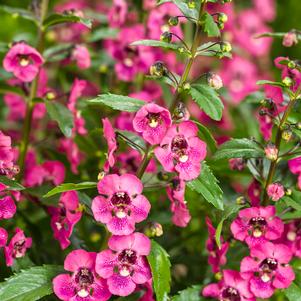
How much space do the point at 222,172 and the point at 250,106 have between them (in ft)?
4.68

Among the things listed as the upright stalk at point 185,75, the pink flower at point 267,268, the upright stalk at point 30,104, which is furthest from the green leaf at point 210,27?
the upright stalk at point 30,104

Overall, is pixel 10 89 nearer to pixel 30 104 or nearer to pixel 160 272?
pixel 30 104

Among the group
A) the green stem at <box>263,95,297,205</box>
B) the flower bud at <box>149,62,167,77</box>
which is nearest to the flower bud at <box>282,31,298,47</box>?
the green stem at <box>263,95,297,205</box>

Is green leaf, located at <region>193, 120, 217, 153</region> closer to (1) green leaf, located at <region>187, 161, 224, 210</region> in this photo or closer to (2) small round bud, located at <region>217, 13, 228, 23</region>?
(1) green leaf, located at <region>187, 161, 224, 210</region>

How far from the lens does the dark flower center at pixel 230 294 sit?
75.9 inches

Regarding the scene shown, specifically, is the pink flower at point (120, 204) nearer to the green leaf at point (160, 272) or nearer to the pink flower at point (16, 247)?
the green leaf at point (160, 272)

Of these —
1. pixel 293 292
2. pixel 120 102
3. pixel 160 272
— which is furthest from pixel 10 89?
pixel 293 292

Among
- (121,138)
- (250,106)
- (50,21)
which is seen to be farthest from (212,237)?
(250,106)

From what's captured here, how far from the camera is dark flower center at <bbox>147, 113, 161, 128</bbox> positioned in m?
1.73

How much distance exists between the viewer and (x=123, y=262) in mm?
1788

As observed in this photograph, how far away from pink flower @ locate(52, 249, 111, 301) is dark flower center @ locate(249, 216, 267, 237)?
46 centimetres

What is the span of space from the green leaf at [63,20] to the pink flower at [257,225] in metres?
0.83

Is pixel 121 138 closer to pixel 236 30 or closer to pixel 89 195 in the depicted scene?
pixel 89 195

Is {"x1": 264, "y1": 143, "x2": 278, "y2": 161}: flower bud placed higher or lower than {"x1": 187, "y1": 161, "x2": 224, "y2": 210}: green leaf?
higher
